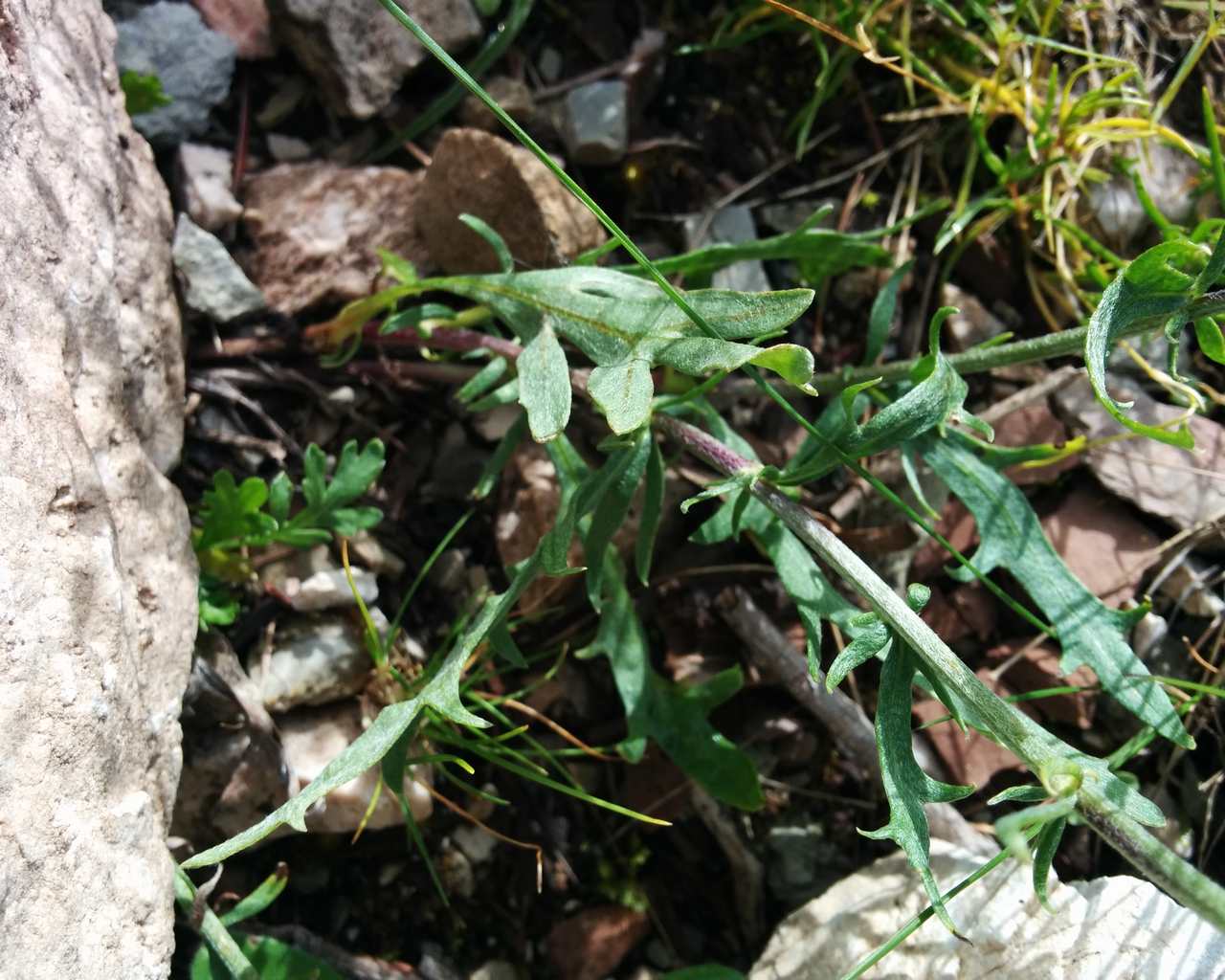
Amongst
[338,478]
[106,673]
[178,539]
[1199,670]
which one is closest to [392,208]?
[338,478]

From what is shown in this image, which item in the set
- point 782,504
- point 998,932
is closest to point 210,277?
point 782,504

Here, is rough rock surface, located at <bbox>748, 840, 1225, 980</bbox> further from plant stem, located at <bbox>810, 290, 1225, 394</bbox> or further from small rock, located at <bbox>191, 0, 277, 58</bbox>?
small rock, located at <bbox>191, 0, 277, 58</bbox>

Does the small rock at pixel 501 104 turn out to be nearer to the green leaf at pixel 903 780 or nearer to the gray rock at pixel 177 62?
the gray rock at pixel 177 62

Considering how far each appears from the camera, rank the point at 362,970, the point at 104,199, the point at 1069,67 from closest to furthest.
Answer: the point at 104,199, the point at 362,970, the point at 1069,67

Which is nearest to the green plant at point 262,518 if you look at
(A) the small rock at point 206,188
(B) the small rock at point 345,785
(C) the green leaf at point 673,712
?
(B) the small rock at point 345,785

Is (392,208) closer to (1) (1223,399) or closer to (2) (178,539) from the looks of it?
(2) (178,539)

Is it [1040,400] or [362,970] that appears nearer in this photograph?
[362,970]

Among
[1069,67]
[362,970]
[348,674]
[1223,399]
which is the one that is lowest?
[362,970]
